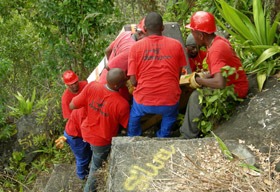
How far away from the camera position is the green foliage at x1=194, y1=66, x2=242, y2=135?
436 cm

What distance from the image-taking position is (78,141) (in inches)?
220

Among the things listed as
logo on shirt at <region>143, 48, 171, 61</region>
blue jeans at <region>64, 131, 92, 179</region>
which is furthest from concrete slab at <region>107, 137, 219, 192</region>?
blue jeans at <region>64, 131, 92, 179</region>

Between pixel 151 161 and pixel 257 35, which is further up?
pixel 257 35

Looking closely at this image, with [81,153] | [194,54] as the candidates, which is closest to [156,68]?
[194,54]

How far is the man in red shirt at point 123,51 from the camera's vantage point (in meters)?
4.93

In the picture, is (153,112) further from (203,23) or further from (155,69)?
A: (203,23)

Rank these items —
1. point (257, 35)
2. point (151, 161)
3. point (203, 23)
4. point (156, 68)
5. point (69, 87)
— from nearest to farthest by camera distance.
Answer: point (151, 161) < point (203, 23) < point (156, 68) < point (257, 35) < point (69, 87)

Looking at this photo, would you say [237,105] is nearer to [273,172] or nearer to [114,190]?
[273,172]

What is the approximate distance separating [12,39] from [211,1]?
4741 millimetres

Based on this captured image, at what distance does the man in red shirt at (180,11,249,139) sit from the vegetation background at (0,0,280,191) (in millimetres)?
447

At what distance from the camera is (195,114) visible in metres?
4.60

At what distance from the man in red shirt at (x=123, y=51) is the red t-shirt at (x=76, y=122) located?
495 mm

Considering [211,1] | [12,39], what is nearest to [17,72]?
[12,39]

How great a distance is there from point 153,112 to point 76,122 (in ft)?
4.02
